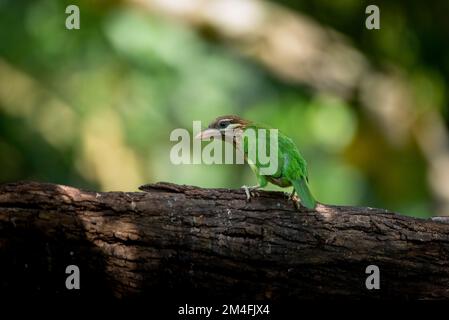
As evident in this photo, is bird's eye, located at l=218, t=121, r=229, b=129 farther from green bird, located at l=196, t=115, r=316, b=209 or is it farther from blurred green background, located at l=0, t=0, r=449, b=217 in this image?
blurred green background, located at l=0, t=0, r=449, b=217

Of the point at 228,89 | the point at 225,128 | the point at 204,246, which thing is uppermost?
the point at 228,89

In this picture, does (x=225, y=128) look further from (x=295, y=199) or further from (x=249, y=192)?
(x=295, y=199)

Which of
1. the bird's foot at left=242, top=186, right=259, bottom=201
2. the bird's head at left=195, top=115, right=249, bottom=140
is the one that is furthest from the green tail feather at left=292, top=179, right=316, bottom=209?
the bird's head at left=195, top=115, right=249, bottom=140

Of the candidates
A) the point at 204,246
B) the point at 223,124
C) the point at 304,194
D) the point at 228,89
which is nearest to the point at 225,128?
the point at 223,124
